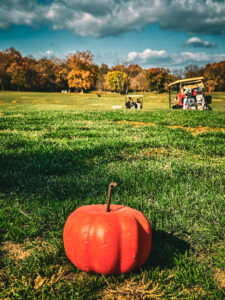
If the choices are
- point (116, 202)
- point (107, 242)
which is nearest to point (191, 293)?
point (107, 242)

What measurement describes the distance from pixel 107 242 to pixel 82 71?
240ft

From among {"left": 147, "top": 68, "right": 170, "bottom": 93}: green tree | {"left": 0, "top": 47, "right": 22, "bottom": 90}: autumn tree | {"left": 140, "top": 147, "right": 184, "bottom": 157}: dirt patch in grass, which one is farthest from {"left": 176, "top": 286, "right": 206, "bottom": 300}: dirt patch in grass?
{"left": 147, "top": 68, "right": 170, "bottom": 93}: green tree

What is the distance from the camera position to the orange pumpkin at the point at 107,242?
1565 millimetres

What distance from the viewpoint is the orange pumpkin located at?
1.57 metres

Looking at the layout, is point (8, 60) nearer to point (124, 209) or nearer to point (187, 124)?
point (187, 124)

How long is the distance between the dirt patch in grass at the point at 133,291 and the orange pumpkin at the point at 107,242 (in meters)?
0.09

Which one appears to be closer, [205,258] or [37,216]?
[205,258]

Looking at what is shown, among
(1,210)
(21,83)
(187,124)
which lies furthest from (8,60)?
(1,210)

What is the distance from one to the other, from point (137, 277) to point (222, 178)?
91.6 inches

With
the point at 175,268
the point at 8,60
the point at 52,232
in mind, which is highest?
the point at 8,60

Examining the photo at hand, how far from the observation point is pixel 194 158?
185 inches

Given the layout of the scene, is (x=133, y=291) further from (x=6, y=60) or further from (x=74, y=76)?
(x=6, y=60)

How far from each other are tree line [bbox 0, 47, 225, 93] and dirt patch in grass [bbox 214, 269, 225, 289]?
7062 centimetres

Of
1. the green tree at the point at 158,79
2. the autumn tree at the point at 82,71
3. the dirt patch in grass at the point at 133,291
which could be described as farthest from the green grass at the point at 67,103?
the green tree at the point at 158,79
